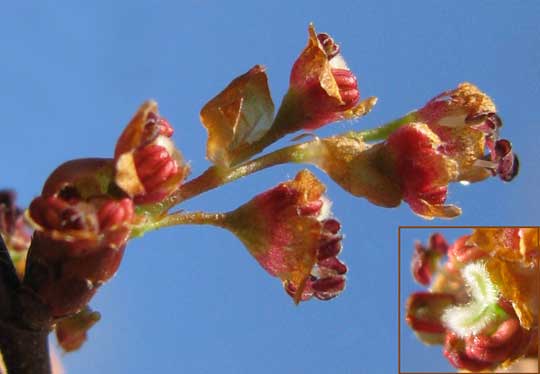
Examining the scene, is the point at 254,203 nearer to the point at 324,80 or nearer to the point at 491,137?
the point at 324,80

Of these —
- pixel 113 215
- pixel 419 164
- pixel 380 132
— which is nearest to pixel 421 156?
pixel 419 164

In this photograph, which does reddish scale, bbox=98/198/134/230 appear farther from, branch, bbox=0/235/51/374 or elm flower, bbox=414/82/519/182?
elm flower, bbox=414/82/519/182

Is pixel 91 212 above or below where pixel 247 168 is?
below

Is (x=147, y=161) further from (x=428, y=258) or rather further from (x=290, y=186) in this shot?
(x=428, y=258)

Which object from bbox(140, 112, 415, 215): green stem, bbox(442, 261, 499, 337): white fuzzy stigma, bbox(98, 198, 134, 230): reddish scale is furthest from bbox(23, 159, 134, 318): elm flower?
bbox(442, 261, 499, 337): white fuzzy stigma

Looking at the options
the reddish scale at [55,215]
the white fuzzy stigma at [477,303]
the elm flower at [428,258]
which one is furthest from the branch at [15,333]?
the elm flower at [428,258]

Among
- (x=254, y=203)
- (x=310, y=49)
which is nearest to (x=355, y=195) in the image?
(x=254, y=203)
